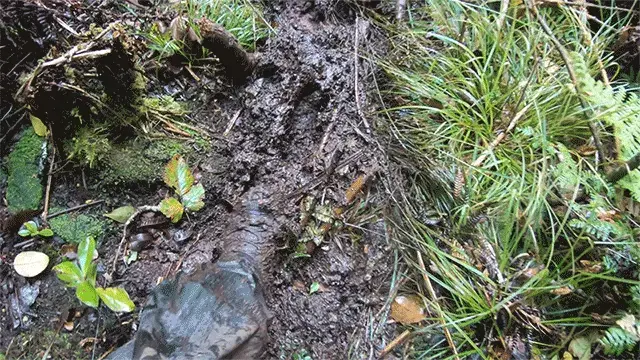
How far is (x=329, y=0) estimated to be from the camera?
6.86 feet

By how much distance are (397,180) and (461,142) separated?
299 mm

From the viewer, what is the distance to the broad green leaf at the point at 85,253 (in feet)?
4.61

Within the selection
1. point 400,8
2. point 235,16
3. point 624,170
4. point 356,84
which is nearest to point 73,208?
point 235,16

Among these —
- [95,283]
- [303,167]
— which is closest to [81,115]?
[95,283]

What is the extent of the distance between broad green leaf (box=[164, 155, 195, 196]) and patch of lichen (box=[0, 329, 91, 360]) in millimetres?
561

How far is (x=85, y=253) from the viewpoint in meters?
1.42

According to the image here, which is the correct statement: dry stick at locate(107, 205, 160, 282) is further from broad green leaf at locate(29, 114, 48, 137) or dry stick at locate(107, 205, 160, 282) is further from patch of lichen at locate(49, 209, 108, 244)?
broad green leaf at locate(29, 114, 48, 137)

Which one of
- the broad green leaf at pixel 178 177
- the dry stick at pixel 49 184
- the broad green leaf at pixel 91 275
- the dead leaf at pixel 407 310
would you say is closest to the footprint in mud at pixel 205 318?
the broad green leaf at pixel 91 275

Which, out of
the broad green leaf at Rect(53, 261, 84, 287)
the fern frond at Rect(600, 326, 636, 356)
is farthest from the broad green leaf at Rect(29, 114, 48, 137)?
the fern frond at Rect(600, 326, 636, 356)

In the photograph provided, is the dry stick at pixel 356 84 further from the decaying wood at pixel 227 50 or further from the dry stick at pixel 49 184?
the dry stick at pixel 49 184

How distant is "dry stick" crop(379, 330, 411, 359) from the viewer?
146 cm

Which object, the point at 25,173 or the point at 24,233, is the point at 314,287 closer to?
the point at 24,233

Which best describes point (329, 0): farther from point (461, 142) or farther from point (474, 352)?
point (474, 352)

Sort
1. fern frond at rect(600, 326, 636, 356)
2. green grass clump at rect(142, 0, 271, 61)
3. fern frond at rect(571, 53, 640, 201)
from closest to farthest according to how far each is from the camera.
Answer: fern frond at rect(600, 326, 636, 356) < fern frond at rect(571, 53, 640, 201) < green grass clump at rect(142, 0, 271, 61)
